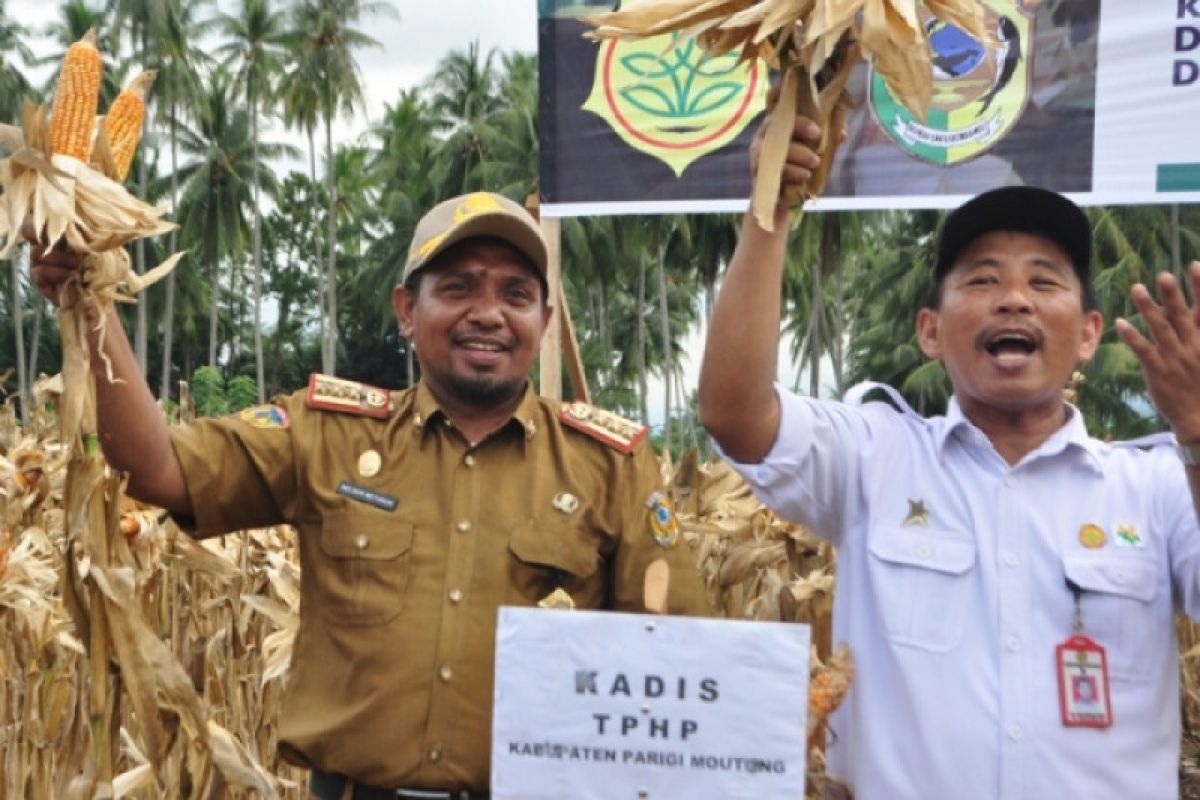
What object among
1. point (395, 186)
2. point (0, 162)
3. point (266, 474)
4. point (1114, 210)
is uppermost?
point (395, 186)

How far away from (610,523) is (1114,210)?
36529 millimetres

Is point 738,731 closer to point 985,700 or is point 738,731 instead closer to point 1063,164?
point 985,700

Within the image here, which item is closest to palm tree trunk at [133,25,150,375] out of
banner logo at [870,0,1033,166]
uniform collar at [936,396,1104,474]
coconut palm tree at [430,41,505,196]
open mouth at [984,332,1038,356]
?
coconut palm tree at [430,41,505,196]

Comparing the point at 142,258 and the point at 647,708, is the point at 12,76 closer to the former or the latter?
the point at 142,258

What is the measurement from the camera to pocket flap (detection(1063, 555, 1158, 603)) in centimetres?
196

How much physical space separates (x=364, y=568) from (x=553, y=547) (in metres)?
0.32

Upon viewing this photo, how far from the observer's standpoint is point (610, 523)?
2.40m

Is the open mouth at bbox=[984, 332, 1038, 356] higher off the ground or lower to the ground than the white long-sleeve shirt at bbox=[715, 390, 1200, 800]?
A: higher

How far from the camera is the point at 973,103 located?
4.86 meters

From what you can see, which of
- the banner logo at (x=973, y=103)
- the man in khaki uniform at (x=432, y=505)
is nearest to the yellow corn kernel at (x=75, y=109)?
the man in khaki uniform at (x=432, y=505)

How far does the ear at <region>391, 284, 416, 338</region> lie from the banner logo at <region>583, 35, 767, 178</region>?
2.49 meters

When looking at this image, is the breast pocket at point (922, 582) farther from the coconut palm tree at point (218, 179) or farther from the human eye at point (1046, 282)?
the coconut palm tree at point (218, 179)

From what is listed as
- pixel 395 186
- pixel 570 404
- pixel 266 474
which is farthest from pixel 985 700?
pixel 395 186

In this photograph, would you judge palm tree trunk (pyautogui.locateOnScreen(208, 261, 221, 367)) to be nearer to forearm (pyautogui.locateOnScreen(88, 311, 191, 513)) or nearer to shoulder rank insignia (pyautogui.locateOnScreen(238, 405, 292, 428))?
shoulder rank insignia (pyautogui.locateOnScreen(238, 405, 292, 428))
